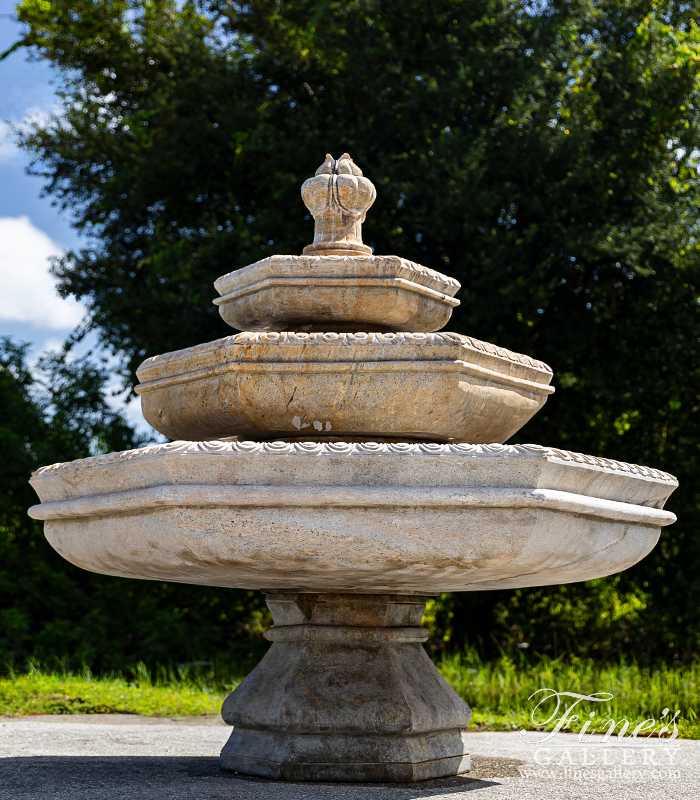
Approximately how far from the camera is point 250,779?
11.3 feet

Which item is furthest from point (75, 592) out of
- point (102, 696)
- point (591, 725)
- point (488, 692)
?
point (591, 725)

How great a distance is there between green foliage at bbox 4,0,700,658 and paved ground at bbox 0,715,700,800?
13.3ft

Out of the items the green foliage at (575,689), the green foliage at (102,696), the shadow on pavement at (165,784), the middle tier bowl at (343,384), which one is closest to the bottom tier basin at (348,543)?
the shadow on pavement at (165,784)

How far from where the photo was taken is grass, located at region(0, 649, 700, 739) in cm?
638

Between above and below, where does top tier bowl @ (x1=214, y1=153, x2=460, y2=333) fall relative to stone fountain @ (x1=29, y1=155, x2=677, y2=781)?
above

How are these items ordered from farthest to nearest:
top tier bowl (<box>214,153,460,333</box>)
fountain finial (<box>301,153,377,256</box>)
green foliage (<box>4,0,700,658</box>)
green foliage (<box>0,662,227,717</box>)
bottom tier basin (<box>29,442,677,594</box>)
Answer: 1. green foliage (<box>4,0,700,658</box>)
2. green foliage (<box>0,662,227,717</box>)
3. fountain finial (<box>301,153,377,256</box>)
4. top tier bowl (<box>214,153,460,333</box>)
5. bottom tier basin (<box>29,442,677,594</box>)

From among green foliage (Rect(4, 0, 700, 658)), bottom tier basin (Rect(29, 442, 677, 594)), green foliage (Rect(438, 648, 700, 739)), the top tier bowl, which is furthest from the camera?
green foliage (Rect(4, 0, 700, 658))

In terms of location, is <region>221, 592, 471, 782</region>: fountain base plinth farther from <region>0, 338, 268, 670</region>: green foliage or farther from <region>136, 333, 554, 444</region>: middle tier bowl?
<region>0, 338, 268, 670</region>: green foliage

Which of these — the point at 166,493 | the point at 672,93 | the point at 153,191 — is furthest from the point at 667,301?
the point at 166,493

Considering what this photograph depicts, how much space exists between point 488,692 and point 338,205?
4437mm

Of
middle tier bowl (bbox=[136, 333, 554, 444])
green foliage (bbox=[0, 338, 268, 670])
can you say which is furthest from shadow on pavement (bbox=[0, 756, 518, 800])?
green foliage (bbox=[0, 338, 268, 670])

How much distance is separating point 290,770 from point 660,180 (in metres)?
7.34

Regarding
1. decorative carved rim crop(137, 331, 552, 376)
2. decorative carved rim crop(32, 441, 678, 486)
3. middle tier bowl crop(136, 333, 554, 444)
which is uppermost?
decorative carved rim crop(137, 331, 552, 376)

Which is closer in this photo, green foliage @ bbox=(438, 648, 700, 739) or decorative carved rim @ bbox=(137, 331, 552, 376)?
decorative carved rim @ bbox=(137, 331, 552, 376)
